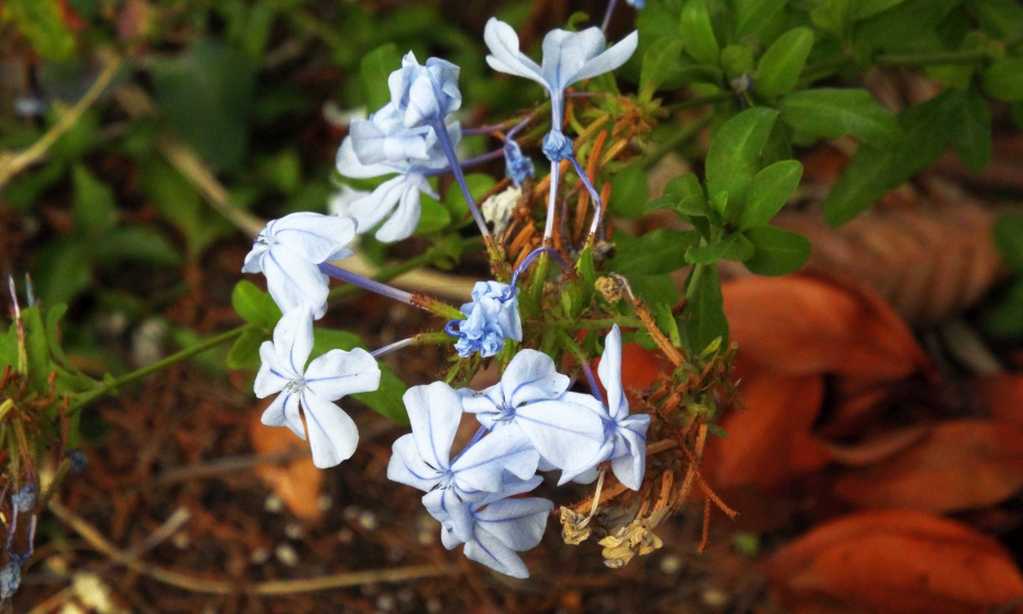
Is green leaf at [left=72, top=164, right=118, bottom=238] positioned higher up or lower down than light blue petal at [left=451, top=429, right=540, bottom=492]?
lower down

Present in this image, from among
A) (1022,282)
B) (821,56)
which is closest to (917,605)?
(1022,282)

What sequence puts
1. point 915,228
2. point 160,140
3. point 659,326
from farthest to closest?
point 160,140 → point 915,228 → point 659,326

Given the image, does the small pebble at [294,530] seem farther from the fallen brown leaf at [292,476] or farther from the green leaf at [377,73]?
the green leaf at [377,73]

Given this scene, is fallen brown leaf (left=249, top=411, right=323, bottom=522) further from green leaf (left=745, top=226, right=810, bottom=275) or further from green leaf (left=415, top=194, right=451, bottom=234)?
green leaf (left=745, top=226, right=810, bottom=275)

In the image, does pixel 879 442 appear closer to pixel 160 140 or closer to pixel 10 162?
pixel 160 140

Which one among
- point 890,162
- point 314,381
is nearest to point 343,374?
point 314,381

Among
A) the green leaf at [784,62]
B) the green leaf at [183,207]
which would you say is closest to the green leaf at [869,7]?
the green leaf at [784,62]

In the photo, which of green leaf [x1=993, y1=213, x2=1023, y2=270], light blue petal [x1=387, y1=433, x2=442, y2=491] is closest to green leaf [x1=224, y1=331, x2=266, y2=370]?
light blue petal [x1=387, y1=433, x2=442, y2=491]
